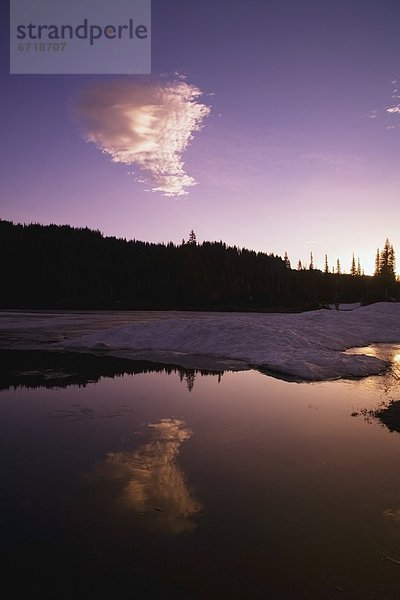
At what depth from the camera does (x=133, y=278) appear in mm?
131500

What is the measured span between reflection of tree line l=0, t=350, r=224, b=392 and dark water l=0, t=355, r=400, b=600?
332cm

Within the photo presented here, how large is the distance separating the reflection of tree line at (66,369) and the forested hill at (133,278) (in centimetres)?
8166

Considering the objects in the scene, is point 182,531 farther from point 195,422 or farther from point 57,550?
point 195,422

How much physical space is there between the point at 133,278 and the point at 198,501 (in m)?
128

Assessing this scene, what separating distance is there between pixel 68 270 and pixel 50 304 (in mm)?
26420

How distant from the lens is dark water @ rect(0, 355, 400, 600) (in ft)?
14.3

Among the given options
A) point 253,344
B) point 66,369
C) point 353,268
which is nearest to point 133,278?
point 353,268

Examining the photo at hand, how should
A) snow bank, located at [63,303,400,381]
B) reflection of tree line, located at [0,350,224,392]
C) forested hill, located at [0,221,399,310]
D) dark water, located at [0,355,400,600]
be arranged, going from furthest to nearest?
forested hill, located at [0,221,399,310], snow bank, located at [63,303,400,381], reflection of tree line, located at [0,350,224,392], dark water, located at [0,355,400,600]

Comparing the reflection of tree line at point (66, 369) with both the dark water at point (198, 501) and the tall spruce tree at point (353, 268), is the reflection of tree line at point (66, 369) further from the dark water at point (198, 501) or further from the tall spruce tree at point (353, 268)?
the tall spruce tree at point (353, 268)

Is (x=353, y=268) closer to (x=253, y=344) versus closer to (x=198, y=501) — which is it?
(x=253, y=344)

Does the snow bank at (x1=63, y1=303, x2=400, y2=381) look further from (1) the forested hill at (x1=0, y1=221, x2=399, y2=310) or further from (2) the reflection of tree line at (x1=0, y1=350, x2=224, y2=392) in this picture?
(1) the forested hill at (x1=0, y1=221, x2=399, y2=310)

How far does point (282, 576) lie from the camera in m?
4.41

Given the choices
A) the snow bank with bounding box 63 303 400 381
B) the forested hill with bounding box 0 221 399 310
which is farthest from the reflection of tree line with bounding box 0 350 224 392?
the forested hill with bounding box 0 221 399 310

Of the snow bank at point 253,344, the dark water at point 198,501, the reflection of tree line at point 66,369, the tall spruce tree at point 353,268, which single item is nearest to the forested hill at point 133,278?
the tall spruce tree at point 353,268
